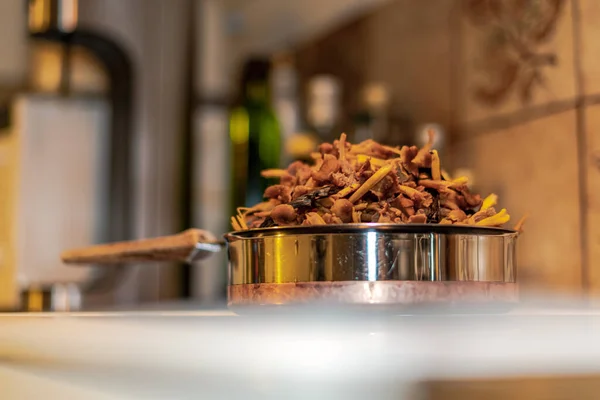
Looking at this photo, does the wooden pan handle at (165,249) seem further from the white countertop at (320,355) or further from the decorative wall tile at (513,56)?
the decorative wall tile at (513,56)

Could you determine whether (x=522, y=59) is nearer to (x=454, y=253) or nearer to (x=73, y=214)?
(x=454, y=253)

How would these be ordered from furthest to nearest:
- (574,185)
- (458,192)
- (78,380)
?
(574,185)
(458,192)
(78,380)

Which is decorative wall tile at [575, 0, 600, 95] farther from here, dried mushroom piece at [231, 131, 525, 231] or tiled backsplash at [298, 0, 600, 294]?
dried mushroom piece at [231, 131, 525, 231]

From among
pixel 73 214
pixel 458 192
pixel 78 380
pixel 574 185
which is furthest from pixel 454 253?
pixel 73 214

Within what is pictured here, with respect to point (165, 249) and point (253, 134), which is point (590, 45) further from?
point (253, 134)

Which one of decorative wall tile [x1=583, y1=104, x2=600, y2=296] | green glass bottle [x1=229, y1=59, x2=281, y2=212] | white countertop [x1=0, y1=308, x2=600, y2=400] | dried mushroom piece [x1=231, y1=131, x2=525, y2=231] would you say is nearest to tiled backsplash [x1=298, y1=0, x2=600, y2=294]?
decorative wall tile [x1=583, y1=104, x2=600, y2=296]

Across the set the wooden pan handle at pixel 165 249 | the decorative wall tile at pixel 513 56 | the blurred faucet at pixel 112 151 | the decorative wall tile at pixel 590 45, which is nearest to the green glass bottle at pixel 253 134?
the blurred faucet at pixel 112 151
